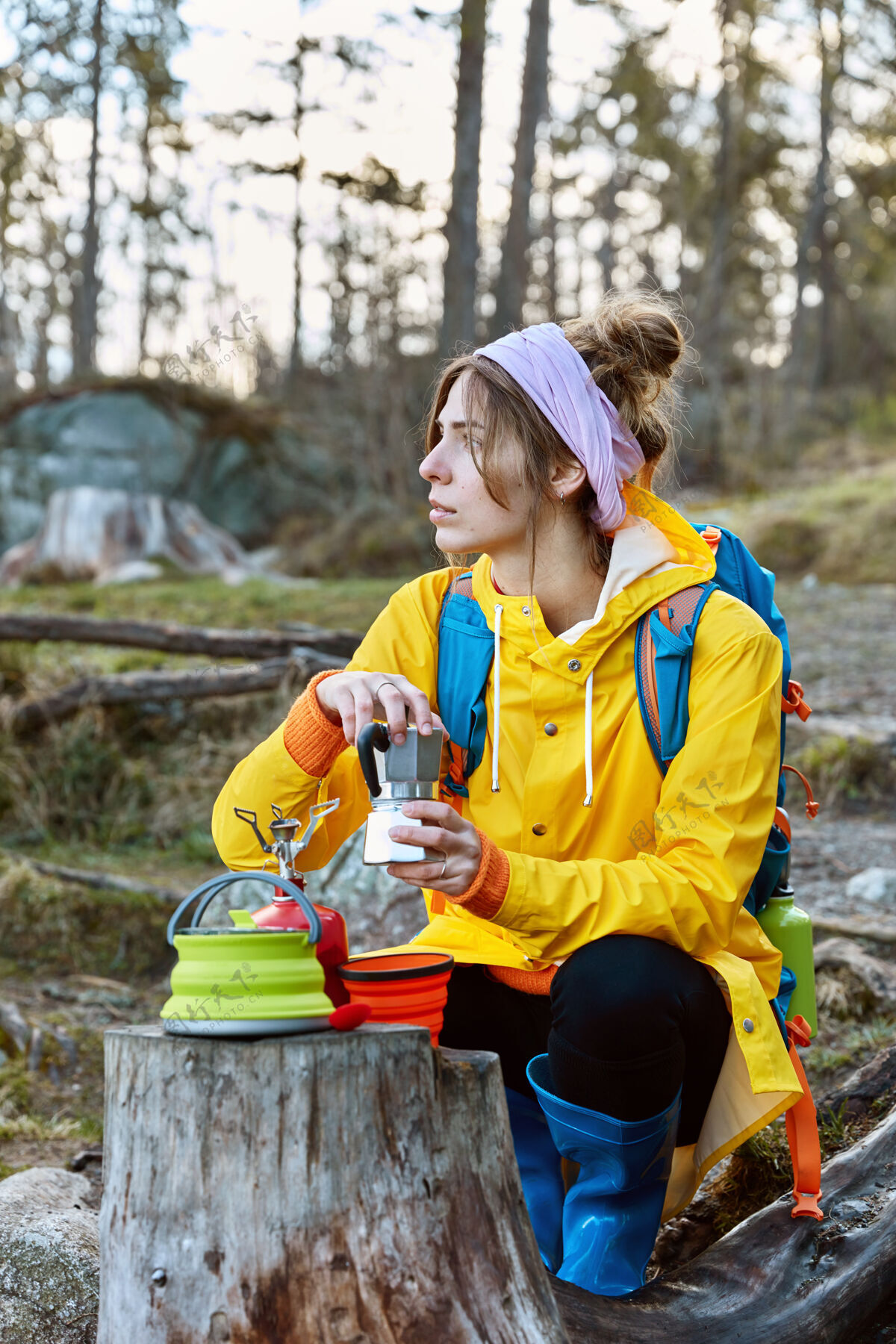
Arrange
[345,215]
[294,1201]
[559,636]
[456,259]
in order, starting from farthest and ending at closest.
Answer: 1. [345,215]
2. [456,259]
3. [559,636]
4. [294,1201]

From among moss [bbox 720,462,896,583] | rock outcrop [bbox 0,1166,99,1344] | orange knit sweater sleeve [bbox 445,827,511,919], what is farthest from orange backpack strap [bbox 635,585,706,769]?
moss [bbox 720,462,896,583]

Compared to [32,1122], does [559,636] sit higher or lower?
higher

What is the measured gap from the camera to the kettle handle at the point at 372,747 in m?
1.85

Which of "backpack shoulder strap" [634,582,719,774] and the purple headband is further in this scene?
the purple headband

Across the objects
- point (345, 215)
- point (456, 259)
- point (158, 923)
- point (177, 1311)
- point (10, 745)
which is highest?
point (345, 215)

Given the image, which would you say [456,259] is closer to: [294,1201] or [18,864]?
[18,864]

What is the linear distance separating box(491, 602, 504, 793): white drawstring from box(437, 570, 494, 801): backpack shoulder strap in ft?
0.05

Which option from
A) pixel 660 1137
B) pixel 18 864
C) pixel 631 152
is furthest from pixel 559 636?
pixel 631 152

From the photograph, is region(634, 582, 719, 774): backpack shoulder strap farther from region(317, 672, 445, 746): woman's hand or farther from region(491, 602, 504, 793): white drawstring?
region(317, 672, 445, 746): woman's hand

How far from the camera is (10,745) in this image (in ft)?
18.8

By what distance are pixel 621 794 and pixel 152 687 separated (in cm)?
412

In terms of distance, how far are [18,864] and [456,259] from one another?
7.05 metres

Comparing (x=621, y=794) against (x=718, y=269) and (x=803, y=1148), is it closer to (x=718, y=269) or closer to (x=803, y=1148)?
(x=803, y=1148)

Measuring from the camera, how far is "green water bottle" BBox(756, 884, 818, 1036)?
91.7 inches
